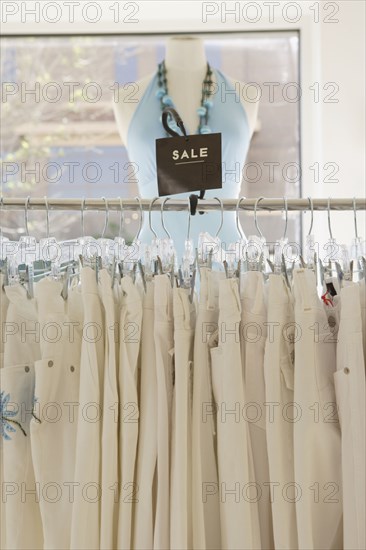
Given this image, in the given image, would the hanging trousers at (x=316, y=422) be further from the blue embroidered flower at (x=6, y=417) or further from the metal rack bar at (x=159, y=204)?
the blue embroidered flower at (x=6, y=417)

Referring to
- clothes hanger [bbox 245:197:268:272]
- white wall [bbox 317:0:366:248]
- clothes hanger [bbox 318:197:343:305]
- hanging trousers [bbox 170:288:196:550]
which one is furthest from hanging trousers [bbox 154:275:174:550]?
white wall [bbox 317:0:366:248]

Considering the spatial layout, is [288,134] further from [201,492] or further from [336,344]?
[201,492]

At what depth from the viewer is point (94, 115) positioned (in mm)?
2537

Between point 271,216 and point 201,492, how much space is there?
1548 millimetres

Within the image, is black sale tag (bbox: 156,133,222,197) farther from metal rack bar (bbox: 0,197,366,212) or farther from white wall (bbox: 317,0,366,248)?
white wall (bbox: 317,0,366,248)

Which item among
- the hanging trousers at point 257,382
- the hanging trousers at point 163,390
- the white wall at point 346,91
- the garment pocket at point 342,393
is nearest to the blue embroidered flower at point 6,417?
the hanging trousers at point 163,390

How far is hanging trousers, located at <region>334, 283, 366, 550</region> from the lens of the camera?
0.95 m

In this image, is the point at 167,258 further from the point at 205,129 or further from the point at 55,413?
the point at 205,129

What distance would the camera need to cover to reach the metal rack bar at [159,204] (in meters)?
1.07

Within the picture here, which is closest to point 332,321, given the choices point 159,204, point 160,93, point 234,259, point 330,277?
point 330,277

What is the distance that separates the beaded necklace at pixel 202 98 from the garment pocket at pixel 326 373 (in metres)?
0.81

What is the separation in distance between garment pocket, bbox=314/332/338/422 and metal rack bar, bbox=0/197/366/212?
0.19 m

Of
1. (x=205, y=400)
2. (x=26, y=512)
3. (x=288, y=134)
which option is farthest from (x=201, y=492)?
(x=288, y=134)

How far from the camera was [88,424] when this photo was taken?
38.9 inches
